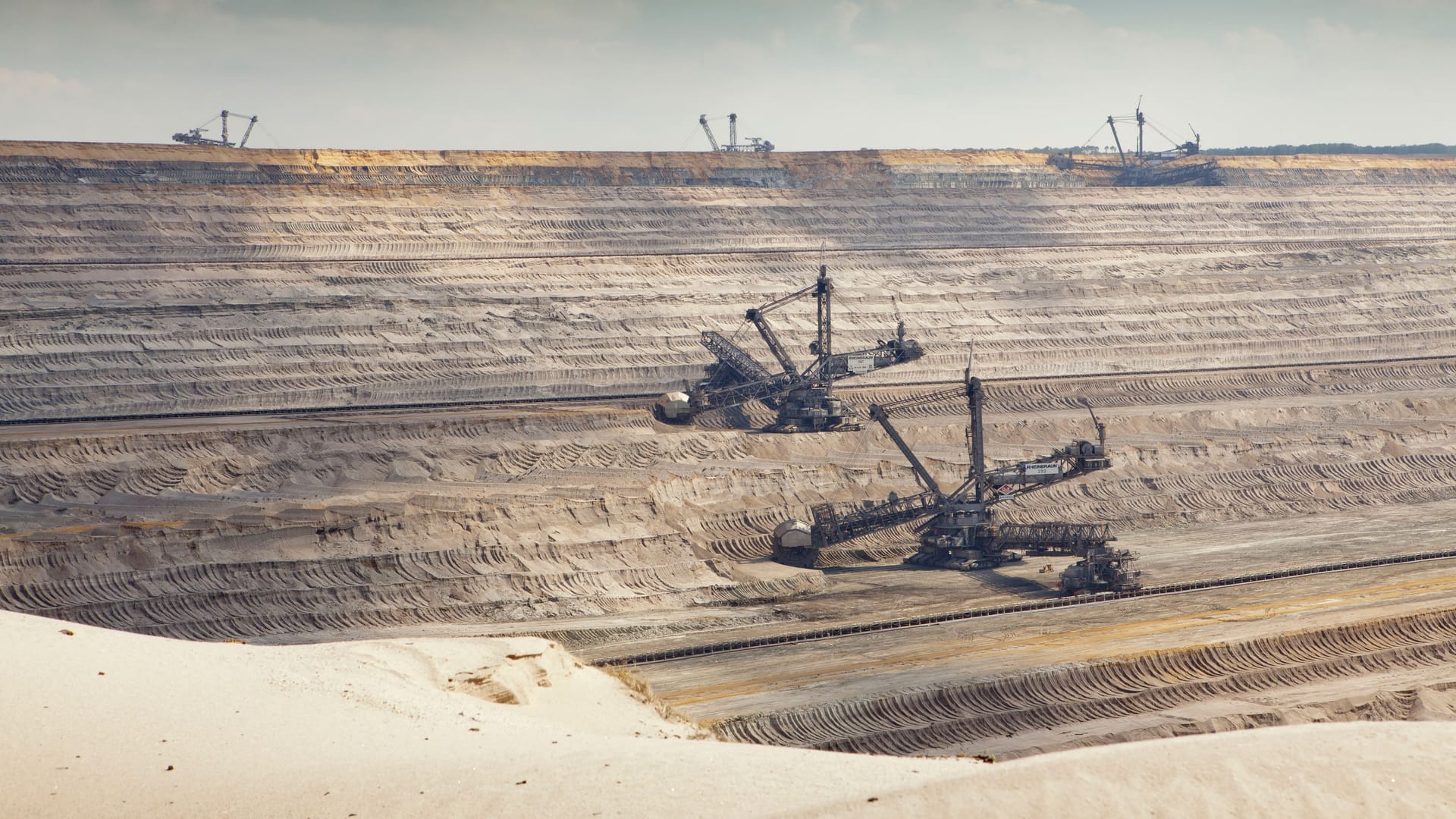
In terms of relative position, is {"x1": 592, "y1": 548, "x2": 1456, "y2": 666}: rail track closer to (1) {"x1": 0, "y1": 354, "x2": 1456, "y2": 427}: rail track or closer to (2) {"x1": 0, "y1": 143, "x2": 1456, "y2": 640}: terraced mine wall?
(2) {"x1": 0, "y1": 143, "x2": 1456, "y2": 640}: terraced mine wall

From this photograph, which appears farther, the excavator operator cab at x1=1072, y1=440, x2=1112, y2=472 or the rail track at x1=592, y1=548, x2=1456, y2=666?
the excavator operator cab at x1=1072, y1=440, x2=1112, y2=472

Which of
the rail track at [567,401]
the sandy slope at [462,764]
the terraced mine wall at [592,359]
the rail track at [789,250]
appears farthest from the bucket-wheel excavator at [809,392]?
the sandy slope at [462,764]

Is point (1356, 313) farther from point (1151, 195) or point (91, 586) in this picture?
point (91, 586)

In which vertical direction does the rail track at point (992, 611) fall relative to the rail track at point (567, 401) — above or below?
below

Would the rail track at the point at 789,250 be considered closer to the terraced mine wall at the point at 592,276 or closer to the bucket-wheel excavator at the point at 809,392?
the terraced mine wall at the point at 592,276

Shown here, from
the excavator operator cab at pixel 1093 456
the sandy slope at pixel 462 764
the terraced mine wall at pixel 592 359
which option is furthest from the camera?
the excavator operator cab at pixel 1093 456

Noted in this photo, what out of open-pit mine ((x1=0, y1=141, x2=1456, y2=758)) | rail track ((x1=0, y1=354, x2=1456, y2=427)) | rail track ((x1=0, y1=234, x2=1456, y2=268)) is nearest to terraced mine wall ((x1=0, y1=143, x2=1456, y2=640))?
open-pit mine ((x1=0, y1=141, x2=1456, y2=758))

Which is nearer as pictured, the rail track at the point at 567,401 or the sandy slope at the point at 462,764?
the sandy slope at the point at 462,764

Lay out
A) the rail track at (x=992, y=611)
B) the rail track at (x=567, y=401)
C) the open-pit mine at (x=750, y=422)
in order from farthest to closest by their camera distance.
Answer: the rail track at (x=567, y=401) < the open-pit mine at (x=750, y=422) < the rail track at (x=992, y=611)
